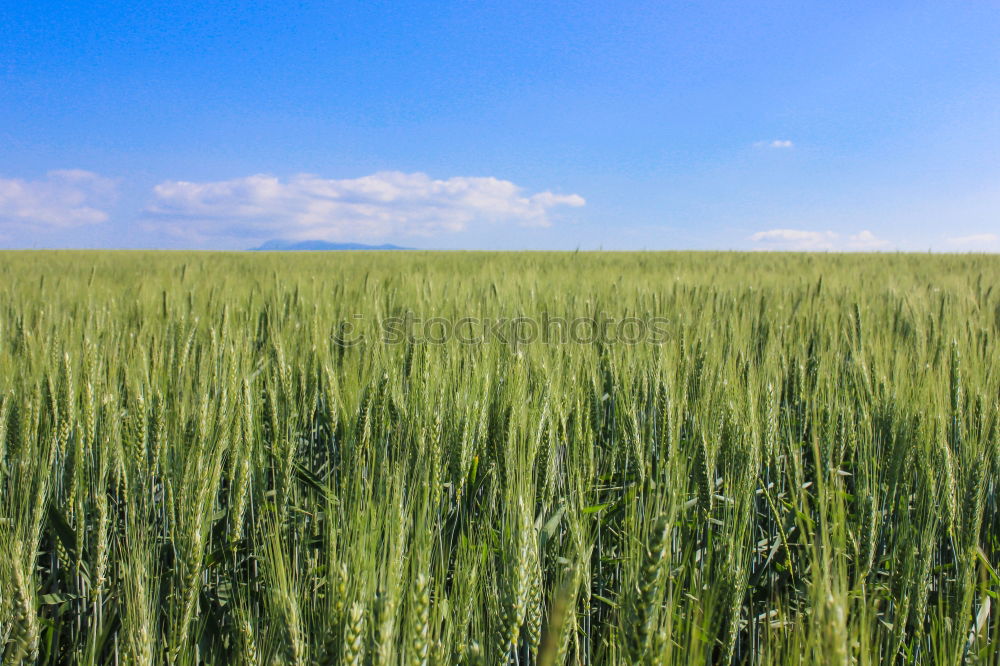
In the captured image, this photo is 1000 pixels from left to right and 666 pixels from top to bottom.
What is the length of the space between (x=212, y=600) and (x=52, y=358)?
106 cm

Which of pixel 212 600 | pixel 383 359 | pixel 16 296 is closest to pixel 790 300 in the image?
pixel 383 359

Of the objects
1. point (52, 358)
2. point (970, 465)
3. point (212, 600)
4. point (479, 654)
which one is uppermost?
point (52, 358)

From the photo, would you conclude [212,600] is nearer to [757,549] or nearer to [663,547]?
[663,547]

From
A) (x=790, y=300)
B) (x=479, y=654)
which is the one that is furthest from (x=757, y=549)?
(x=790, y=300)

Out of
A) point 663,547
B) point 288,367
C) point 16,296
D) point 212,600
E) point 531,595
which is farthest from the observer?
point 16,296

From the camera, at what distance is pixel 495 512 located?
4.17 ft

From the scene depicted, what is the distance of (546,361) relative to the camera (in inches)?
62.0

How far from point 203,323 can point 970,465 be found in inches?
104

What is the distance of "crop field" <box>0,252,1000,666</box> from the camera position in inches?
27.9

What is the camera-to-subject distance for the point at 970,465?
1.10 meters

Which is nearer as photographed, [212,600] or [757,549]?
[212,600]

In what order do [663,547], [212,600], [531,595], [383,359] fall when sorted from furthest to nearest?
[383,359] < [212,600] < [531,595] < [663,547]

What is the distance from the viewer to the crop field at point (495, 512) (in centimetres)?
71

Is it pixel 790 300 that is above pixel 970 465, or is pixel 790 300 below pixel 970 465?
above
